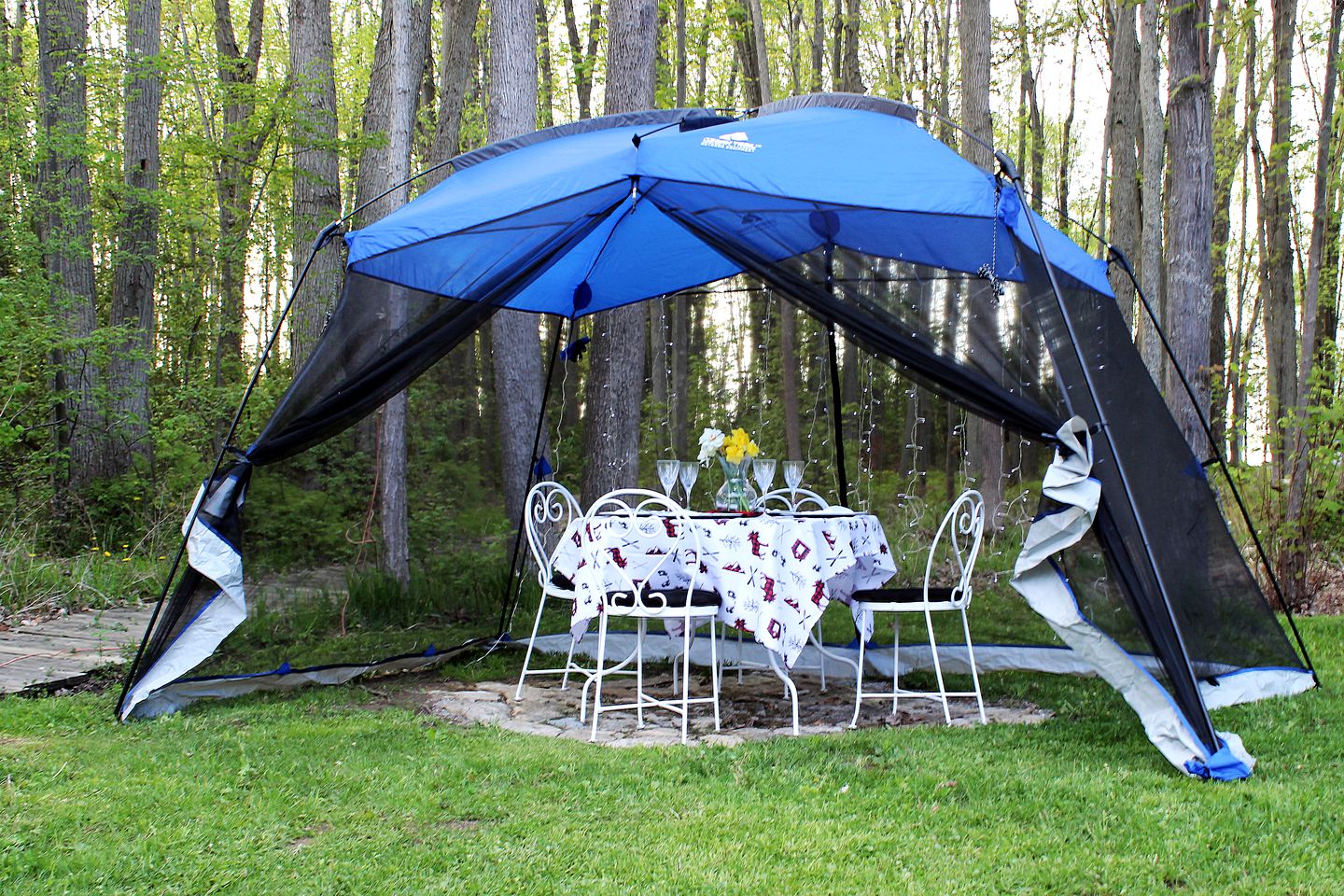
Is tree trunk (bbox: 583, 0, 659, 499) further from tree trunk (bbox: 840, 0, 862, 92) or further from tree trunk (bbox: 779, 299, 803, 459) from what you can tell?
tree trunk (bbox: 840, 0, 862, 92)

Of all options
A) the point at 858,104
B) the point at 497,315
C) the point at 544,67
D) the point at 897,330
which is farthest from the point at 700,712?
the point at 544,67

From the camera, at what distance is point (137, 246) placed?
8.14 meters

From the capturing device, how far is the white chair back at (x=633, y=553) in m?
3.77

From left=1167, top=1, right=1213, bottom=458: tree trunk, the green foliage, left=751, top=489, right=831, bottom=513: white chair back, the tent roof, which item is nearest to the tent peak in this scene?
the tent roof

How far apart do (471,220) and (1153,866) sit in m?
2.91

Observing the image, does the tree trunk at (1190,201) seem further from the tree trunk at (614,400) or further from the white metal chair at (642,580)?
the white metal chair at (642,580)

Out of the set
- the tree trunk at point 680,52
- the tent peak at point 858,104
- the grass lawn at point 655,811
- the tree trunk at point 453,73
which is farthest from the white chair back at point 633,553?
the tree trunk at point 680,52

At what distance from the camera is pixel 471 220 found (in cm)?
387

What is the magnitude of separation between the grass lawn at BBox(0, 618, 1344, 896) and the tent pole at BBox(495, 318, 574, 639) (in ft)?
5.47

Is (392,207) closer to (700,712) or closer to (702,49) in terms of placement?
(700,712)

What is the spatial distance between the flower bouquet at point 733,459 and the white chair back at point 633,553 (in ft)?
1.11

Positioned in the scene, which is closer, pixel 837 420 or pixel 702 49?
pixel 837 420

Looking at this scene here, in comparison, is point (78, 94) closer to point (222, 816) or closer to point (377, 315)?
point (377, 315)

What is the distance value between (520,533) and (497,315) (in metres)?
1.12
